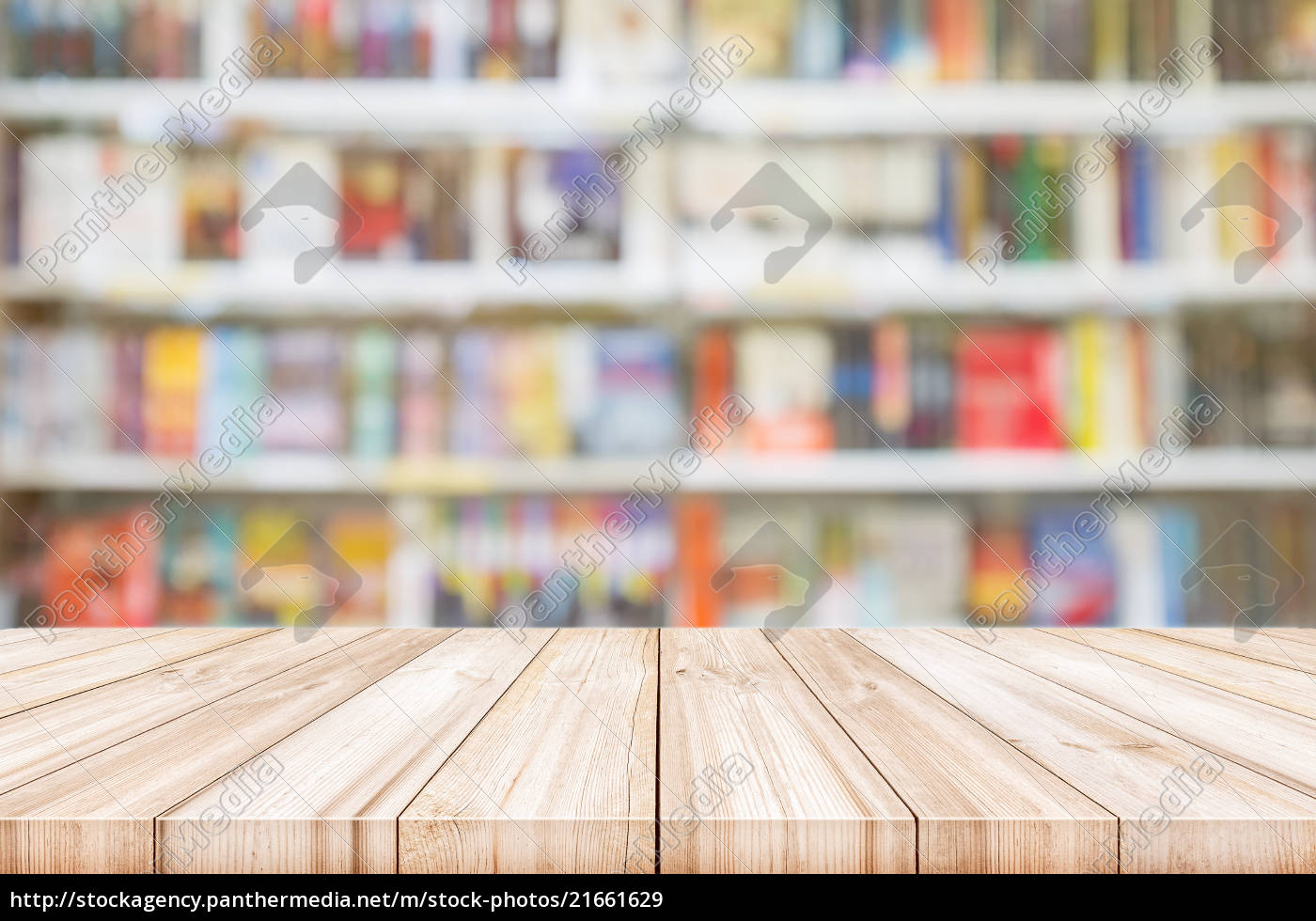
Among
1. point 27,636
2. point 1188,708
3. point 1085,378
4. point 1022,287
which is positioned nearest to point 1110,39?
point 1022,287

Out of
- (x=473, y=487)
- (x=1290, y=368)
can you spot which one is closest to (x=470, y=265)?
(x=473, y=487)

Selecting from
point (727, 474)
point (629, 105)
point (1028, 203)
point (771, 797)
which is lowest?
point (771, 797)

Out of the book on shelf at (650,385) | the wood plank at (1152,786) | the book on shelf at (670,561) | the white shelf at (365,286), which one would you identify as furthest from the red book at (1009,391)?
the wood plank at (1152,786)

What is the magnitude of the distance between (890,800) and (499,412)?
1.43 m

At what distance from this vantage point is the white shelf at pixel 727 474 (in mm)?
1706

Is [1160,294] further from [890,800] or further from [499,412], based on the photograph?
[890,800]

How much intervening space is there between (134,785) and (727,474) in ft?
4.50

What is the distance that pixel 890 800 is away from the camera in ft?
1.36

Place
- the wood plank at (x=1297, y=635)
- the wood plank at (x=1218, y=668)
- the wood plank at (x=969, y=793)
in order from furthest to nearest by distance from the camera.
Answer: the wood plank at (x=1297, y=635) < the wood plank at (x=1218, y=668) < the wood plank at (x=969, y=793)

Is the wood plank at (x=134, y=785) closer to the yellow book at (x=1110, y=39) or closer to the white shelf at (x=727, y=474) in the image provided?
the white shelf at (x=727, y=474)

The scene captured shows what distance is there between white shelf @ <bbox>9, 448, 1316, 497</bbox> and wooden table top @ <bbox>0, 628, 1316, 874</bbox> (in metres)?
1.00

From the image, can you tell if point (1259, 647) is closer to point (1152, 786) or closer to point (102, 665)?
point (1152, 786)

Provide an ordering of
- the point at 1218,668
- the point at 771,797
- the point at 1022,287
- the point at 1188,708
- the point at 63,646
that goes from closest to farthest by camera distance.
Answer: the point at 771,797 → the point at 1188,708 → the point at 1218,668 → the point at 63,646 → the point at 1022,287

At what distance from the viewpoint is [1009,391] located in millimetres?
1758
